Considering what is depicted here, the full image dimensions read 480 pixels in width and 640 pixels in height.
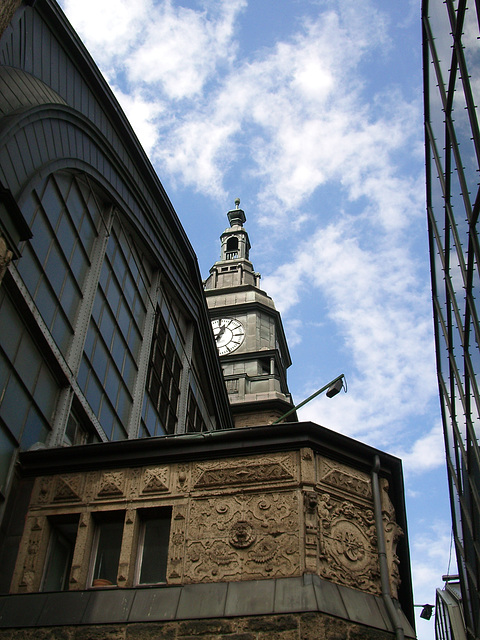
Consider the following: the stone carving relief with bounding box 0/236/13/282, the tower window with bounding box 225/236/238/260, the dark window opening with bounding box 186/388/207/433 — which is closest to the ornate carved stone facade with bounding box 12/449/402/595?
the stone carving relief with bounding box 0/236/13/282

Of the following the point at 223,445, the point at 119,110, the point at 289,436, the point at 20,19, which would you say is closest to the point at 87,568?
the point at 223,445

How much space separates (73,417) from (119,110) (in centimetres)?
916

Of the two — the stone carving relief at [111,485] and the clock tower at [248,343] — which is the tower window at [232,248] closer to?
the clock tower at [248,343]

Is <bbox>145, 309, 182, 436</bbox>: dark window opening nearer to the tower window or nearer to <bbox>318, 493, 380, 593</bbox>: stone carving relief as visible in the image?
<bbox>318, 493, 380, 593</bbox>: stone carving relief

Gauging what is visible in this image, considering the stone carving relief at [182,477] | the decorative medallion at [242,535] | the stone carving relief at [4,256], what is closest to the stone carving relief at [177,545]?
the stone carving relief at [182,477]

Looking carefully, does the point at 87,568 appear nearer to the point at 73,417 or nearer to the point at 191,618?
the point at 191,618

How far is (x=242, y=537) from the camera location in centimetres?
1270

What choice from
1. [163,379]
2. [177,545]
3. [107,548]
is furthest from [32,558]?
[163,379]

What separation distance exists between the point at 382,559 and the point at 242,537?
7.94ft

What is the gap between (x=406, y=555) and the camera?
14.8 meters

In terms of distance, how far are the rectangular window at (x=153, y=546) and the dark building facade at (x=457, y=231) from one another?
7712mm

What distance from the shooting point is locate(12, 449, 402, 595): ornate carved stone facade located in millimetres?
12422

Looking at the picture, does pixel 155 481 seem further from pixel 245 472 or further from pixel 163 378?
pixel 163 378

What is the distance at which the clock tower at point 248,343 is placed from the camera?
151ft
